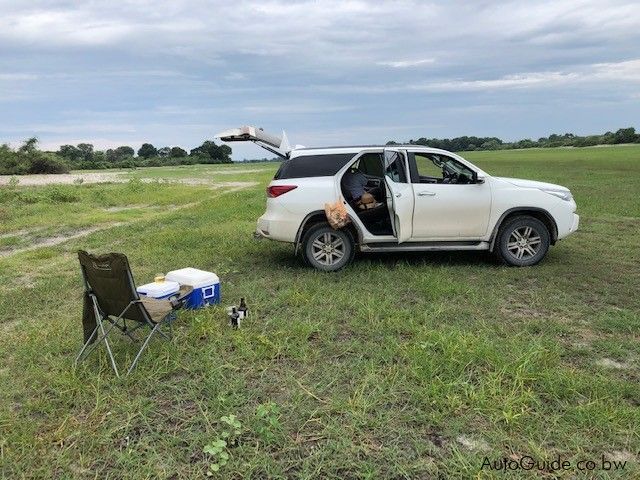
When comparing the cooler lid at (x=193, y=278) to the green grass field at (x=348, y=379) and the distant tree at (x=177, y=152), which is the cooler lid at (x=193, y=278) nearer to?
the green grass field at (x=348, y=379)

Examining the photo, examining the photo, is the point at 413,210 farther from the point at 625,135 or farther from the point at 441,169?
the point at 625,135

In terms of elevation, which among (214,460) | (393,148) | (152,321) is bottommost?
(214,460)

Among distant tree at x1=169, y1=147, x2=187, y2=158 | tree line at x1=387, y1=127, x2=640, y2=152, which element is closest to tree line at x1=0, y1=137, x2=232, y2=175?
distant tree at x1=169, y1=147, x2=187, y2=158

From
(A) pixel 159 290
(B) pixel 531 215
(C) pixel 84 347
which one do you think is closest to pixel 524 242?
(B) pixel 531 215

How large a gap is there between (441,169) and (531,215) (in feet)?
4.55

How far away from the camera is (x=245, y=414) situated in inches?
141

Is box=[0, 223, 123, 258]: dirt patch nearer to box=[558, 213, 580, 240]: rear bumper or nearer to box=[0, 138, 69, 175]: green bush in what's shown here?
box=[558, 213, 580, 240]: rear bumper

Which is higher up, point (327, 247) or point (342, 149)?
point (342, 149)

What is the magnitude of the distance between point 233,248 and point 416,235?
3.41 m

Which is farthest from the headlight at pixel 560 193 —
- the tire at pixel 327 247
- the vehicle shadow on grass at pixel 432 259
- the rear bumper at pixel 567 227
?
the tire at pixel 327 247

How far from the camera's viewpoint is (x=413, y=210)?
7254 mm

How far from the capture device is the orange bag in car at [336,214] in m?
7.16

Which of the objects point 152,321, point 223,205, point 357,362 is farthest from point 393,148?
point 223,205

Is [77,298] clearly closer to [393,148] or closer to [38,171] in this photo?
[393,148]
